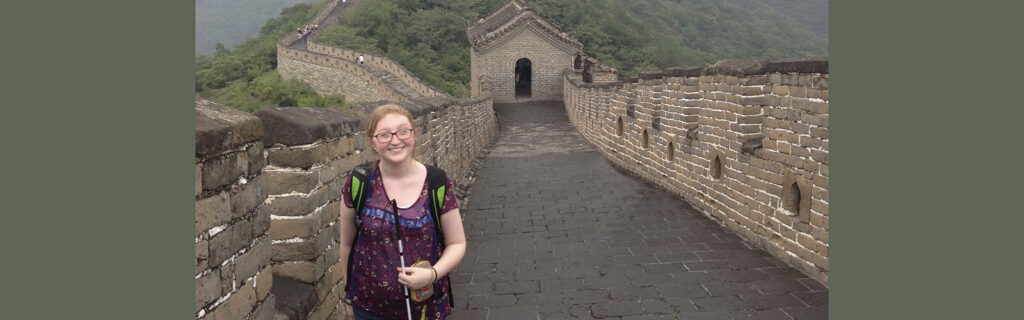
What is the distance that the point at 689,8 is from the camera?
78312 millimetres

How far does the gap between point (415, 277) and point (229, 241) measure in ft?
2.39

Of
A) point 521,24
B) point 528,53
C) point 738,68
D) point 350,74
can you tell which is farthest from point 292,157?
point 350,74

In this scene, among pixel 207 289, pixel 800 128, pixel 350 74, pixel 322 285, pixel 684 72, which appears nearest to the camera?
pixel 207 289

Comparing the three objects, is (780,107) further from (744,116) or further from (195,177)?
(195,177)

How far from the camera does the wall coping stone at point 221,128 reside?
8.70 feet

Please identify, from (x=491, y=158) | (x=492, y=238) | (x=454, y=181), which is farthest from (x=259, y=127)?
(x=491, y=158)

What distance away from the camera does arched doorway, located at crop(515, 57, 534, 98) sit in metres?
33.4

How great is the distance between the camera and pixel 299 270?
407cm

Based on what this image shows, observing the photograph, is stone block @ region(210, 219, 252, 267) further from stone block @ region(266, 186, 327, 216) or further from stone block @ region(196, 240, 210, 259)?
stone block @ region(266, 186, 327, 216)

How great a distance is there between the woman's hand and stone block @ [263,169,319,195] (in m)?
1.22

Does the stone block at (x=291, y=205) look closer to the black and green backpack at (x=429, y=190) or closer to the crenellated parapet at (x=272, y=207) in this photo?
the crenellated parapet at (x=272, y=207)

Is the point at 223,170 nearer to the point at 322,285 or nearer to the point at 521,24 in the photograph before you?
the point at 322,285

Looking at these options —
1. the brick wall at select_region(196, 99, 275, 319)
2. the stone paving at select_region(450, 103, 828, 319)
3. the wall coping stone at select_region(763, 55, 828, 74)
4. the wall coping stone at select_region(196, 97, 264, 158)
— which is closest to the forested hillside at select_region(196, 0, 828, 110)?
the stone paving at select_region(450, 103, 828, 319)

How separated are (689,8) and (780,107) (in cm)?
7505
